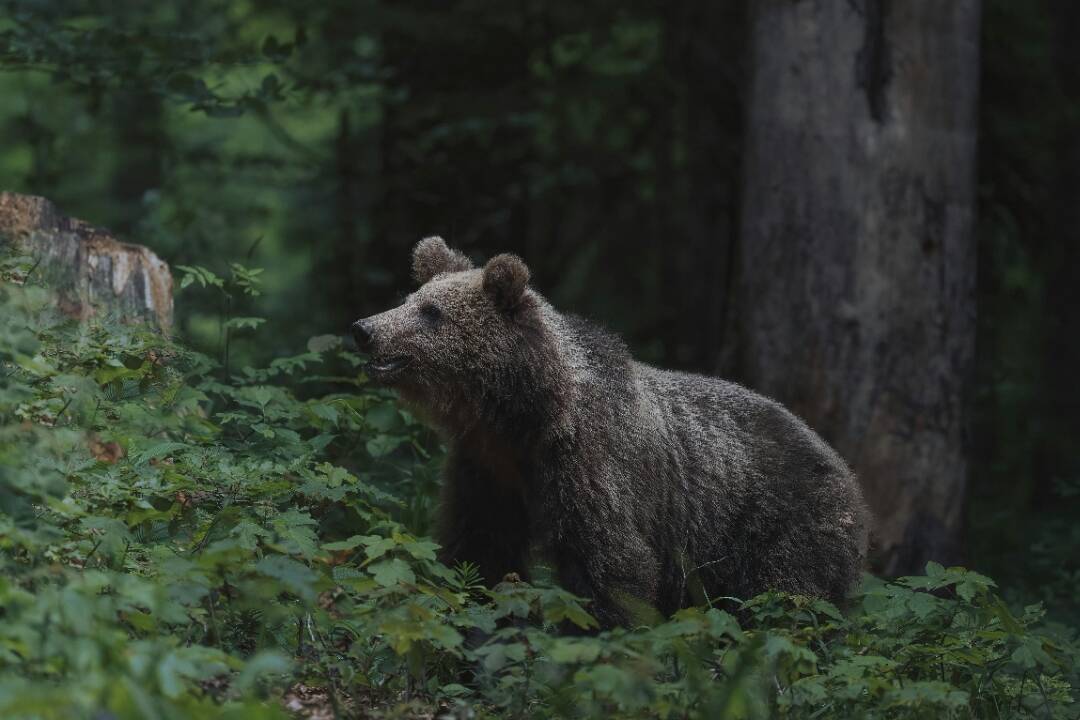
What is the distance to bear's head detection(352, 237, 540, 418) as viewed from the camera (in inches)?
221

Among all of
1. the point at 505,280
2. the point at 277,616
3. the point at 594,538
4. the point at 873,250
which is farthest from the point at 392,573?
the point at 873,250

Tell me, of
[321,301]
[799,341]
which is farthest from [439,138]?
[799,341]

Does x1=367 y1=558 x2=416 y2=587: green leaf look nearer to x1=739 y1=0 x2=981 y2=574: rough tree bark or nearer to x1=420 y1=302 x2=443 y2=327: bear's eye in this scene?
x1=420 y1=302 x2=443 y2=327: bear's eye

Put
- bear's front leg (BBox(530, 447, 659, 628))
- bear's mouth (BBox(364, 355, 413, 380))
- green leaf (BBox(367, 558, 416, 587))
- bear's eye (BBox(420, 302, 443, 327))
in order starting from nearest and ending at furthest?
green leaf (BBox(367, 558, 416, 587))
bear's front leg (BBox(530, 447, 659, 628))
bear's mouth (BBox(364, 355, 413, 380))
bear's eye (BBox(420, 302, 443, 327))

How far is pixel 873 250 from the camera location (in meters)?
7.48

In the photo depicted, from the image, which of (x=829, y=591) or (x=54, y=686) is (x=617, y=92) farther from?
(x=54, y=686)

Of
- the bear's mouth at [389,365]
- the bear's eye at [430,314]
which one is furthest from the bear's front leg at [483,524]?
the bear's eye at [430,314]

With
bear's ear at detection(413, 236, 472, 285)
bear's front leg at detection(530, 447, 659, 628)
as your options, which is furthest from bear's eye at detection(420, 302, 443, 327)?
bear's front leg at detection(530, 447, 659, 628)

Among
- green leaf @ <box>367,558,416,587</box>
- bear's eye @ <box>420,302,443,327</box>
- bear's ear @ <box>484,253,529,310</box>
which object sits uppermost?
bear's ear @ <box>484,253,529,310</box>

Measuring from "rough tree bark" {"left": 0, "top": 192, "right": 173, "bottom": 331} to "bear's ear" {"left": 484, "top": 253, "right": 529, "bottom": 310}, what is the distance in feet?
6.44

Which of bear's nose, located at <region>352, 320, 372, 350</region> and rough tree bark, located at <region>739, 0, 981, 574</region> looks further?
rough tree bark, located at <region>739, 0, 981, 574</region>

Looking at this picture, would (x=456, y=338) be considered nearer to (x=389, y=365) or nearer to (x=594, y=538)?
(x=389, y=365)

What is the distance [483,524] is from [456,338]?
882 millimetres

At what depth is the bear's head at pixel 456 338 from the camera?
5.60 metres
